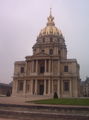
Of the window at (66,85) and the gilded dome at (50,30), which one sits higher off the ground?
the gilded dome at (50,30)

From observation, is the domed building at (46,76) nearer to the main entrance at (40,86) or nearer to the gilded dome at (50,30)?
the main entrance at (40,86)

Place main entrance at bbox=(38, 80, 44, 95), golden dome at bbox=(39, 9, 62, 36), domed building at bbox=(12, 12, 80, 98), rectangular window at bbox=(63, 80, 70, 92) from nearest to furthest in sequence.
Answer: domed building at bbox=(12, 12, 80, 98) → rectangular window at bbox=(63, 80, 70, 92) → main entrance at bbox=(38, 80, 44, 95) → golden dome at bbox=(39, 9, 62, 36)

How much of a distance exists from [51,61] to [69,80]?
285 inches

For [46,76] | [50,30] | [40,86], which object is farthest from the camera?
[50,30]

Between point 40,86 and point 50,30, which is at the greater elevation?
point 50,30

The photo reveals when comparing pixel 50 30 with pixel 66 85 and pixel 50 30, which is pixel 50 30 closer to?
pixel 50 30

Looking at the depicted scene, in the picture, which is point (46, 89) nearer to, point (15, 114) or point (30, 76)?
point (30, 76)

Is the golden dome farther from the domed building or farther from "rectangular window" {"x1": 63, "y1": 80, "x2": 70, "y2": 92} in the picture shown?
→ "rectangular window" {"x1": 63, "y1": 80, "x2": 70, "y2": 92}

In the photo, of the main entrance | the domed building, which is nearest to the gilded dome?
the domed building

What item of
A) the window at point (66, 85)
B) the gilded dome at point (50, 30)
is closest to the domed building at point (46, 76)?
the window at point (66, 85)

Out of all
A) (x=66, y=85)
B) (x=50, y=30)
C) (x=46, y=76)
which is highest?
(x=50, y=30)

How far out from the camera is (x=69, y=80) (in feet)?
179

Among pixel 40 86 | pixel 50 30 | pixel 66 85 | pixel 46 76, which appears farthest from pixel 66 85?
pixel 50 30

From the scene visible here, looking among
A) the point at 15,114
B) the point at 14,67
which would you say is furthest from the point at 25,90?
the point at 15,114
